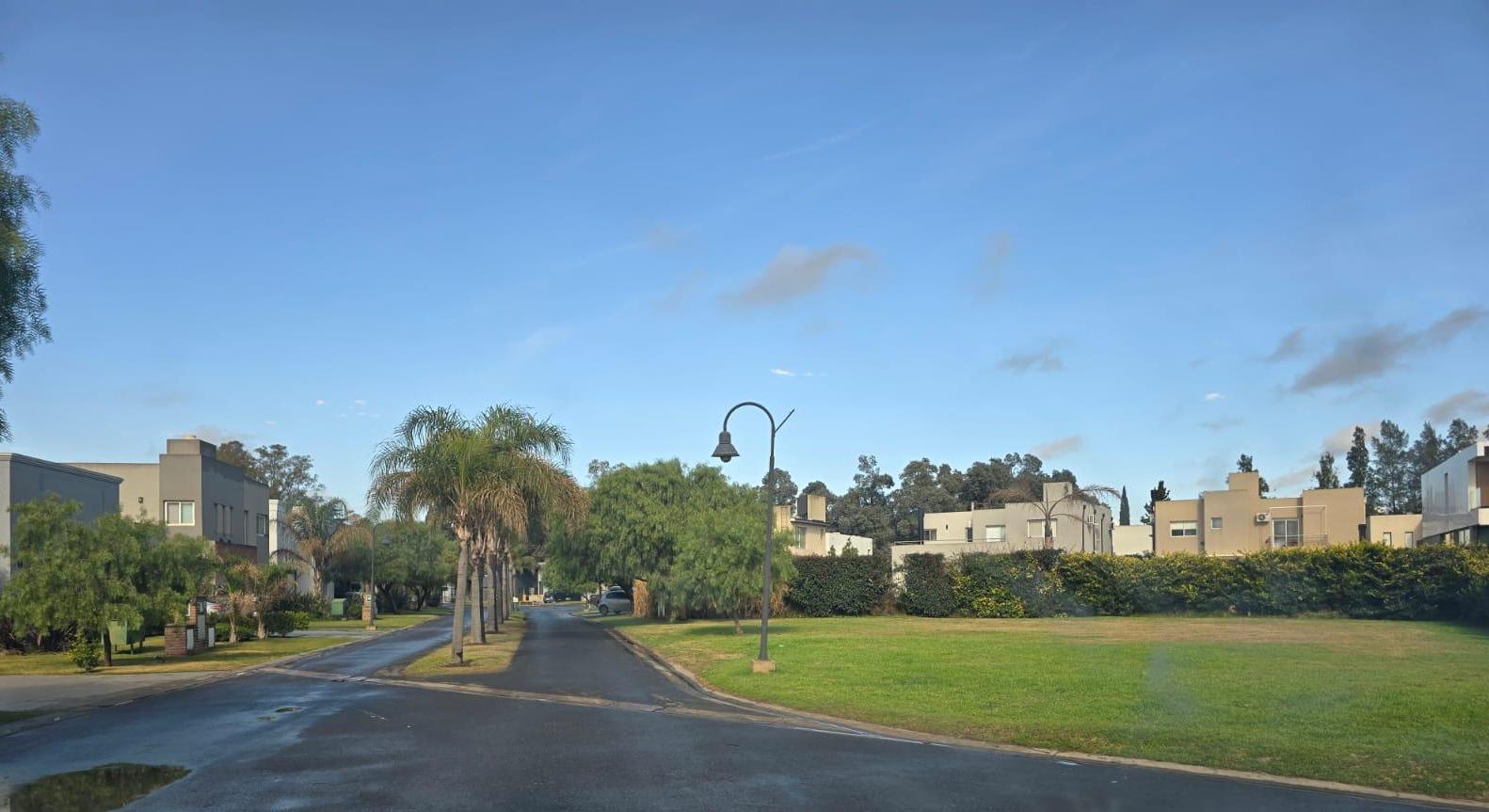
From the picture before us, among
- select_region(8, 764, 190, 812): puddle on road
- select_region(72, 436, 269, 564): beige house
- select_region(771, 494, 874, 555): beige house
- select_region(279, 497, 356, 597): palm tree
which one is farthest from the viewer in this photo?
select_region(771, 494, 874, 555): beige house

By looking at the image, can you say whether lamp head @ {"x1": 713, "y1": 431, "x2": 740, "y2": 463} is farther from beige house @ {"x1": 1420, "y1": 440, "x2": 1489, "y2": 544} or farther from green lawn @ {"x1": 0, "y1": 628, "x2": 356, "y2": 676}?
beige house @ {"x1": 1420, "y1": 440, "x2": 1489, "y2": 544}

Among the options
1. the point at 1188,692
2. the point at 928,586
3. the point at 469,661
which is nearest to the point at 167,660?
the point at 469,661

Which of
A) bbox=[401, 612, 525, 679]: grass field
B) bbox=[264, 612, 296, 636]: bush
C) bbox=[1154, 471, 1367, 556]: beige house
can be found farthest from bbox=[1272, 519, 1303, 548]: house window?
bbox=[264, 612, 296, 636]: bush

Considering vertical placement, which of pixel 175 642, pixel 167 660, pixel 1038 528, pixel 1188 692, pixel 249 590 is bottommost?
pixel 167 660

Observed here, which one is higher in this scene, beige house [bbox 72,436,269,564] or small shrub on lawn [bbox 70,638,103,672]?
beige house [bbox 72,436,269,564]

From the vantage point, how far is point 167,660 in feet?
112

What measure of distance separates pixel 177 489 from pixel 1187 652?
49402 mm

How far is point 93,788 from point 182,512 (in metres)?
50.2

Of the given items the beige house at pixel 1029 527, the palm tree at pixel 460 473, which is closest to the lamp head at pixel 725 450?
the palm tree at pixel 460 473

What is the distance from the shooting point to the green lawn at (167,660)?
30.5m

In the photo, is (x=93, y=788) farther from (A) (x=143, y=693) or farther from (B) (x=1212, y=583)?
(B) (x=1212, y=583)

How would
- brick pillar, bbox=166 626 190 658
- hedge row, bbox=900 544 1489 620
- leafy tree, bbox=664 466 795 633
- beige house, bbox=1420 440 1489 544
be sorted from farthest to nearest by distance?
1. hedge row, bbox=900 544 1489 620
2. beige house, bbox=1420 440 1489 544
3. leafy tree, bbox=664 466 795 633
4. brick pillar, bbox=166 626 190 658

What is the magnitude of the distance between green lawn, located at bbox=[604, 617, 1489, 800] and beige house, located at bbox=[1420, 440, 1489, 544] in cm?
789

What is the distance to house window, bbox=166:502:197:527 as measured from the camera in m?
57.0
